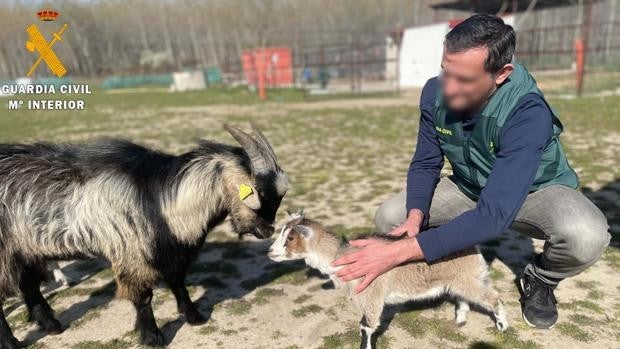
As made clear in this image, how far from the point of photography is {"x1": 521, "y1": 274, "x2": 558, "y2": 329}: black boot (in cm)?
334

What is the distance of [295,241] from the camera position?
128 inches

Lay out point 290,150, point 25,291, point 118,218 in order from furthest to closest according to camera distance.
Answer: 1. point 290,150
2. point 25,291
3. point 118,218

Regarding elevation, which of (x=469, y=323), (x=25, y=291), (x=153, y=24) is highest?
(x=153, y=24)

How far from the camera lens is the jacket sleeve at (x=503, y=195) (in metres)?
2.50

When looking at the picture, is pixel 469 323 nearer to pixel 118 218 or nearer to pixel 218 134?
pixel 118 218

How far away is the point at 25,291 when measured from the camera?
3.71 metres

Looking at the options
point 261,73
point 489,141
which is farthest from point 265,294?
point 261,73

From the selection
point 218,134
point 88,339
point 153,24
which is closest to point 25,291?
point 88,339

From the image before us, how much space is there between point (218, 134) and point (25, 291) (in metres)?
9.87

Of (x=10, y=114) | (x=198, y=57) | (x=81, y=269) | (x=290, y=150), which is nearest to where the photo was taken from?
(x=81, y=269)

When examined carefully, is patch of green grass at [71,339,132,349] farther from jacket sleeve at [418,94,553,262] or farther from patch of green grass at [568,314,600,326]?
patch of green grass at [568,314,600,326]

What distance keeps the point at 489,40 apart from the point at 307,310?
2.69 m

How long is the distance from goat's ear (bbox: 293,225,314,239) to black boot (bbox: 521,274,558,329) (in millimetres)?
1913

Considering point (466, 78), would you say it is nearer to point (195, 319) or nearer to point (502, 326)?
point (502, 326)
